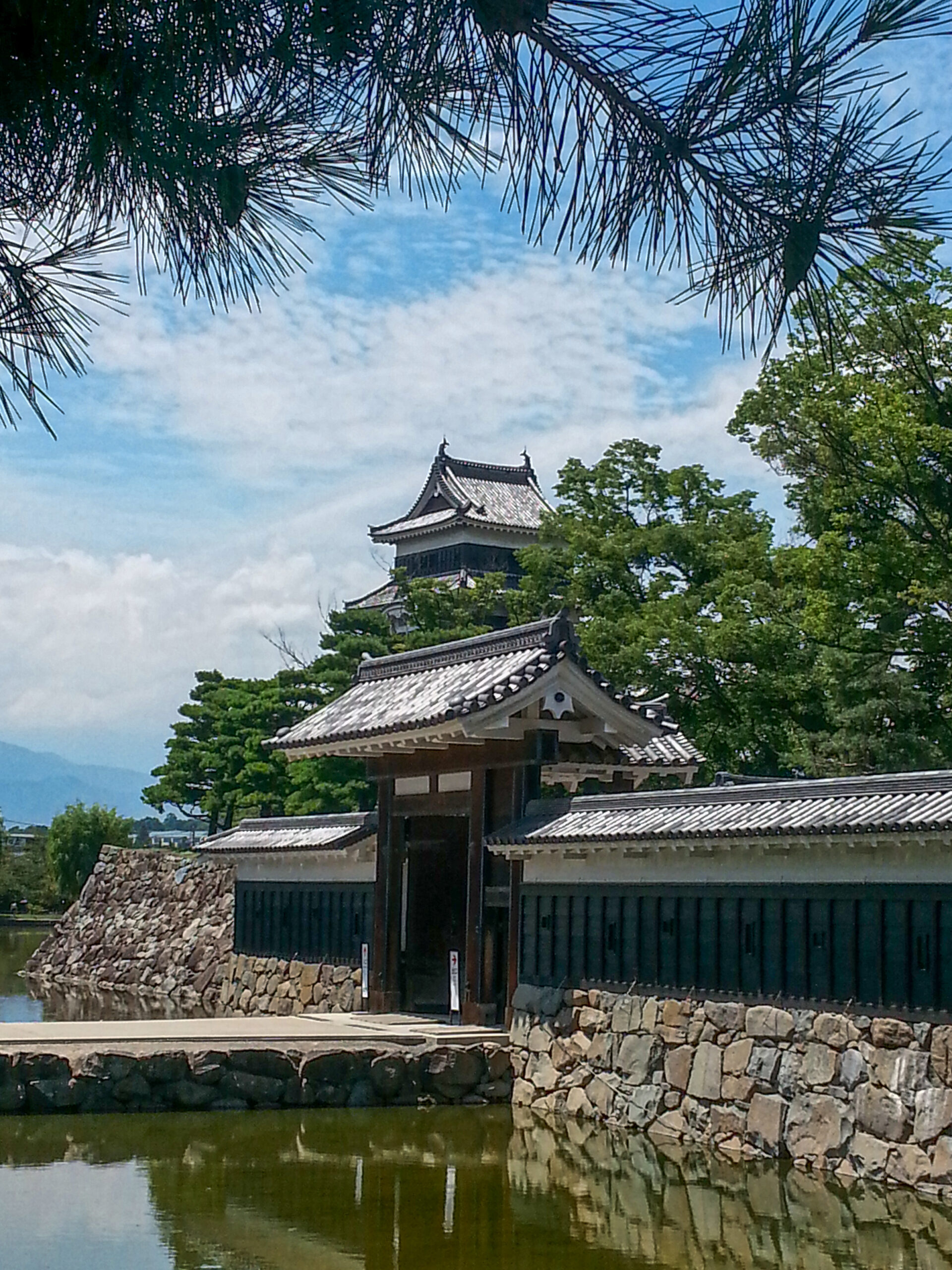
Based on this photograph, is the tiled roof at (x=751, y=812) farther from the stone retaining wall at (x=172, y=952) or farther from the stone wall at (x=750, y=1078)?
the stone retaining wall at (x=172, y=952)

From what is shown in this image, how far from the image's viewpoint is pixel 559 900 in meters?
15.7

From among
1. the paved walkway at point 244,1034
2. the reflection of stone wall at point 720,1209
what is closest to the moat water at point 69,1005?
the paved walkway at point 244,1034

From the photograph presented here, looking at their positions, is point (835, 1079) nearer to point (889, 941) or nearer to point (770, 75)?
point (889, 941)

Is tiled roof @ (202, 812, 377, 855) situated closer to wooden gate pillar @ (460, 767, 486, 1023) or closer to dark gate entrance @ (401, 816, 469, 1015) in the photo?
dark gate entrance @ (401, 816, 469, 1015)

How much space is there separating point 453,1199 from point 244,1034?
535 cm

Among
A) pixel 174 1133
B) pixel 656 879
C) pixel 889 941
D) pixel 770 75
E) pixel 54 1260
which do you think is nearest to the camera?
pixel 770 75

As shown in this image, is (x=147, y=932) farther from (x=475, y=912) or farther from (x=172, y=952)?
(x=475, y=912)

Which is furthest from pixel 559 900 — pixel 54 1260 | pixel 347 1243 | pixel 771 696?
pixel 771 696

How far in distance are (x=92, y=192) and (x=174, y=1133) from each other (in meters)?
10.1

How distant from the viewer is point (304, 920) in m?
21.7

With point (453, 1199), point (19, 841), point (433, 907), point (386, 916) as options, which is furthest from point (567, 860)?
point (19, 841)

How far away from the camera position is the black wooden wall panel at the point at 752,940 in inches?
452

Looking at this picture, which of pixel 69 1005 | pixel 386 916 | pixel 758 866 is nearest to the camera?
pixel 758 866

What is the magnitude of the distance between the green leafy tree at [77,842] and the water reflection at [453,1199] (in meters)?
31.2
